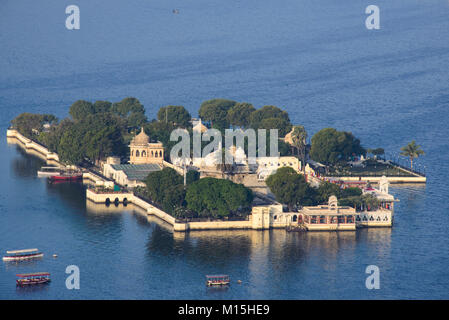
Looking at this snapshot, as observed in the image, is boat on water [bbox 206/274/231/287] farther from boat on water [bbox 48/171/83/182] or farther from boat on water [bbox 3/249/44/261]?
boat on water [bbox 48/171/83/182]

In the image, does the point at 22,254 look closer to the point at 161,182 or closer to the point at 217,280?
the point at 217,280

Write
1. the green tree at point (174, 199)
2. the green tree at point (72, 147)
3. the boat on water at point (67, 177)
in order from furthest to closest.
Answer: the green tree at point (72, 147) → the boat on water at point (67, 177) → the green tree at point (174, 199)

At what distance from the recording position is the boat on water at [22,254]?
14388 centimetres

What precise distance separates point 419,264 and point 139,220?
37747mm

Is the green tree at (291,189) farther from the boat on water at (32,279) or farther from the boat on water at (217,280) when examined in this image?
the boat on water at (32,279)

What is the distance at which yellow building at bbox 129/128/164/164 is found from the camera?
7500 inches

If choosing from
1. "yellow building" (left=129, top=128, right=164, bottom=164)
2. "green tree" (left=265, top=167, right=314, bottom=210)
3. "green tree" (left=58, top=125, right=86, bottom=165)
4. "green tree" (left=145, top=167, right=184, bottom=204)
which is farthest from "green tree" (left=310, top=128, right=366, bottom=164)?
"green tree" (left=58, top=125, right=86, bottom=165)

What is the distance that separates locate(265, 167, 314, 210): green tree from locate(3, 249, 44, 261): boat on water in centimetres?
3313

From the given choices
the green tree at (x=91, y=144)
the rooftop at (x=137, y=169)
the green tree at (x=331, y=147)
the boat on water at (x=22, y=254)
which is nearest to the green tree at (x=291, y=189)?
the rooftop at (x=137, y=169)

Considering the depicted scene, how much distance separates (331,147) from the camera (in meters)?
195

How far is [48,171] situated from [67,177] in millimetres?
5380

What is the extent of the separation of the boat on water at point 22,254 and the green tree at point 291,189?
33.1 meters

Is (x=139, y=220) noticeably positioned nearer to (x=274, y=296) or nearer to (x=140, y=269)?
(x=140, y=269)

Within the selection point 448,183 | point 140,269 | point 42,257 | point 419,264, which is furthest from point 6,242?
point 448,183
